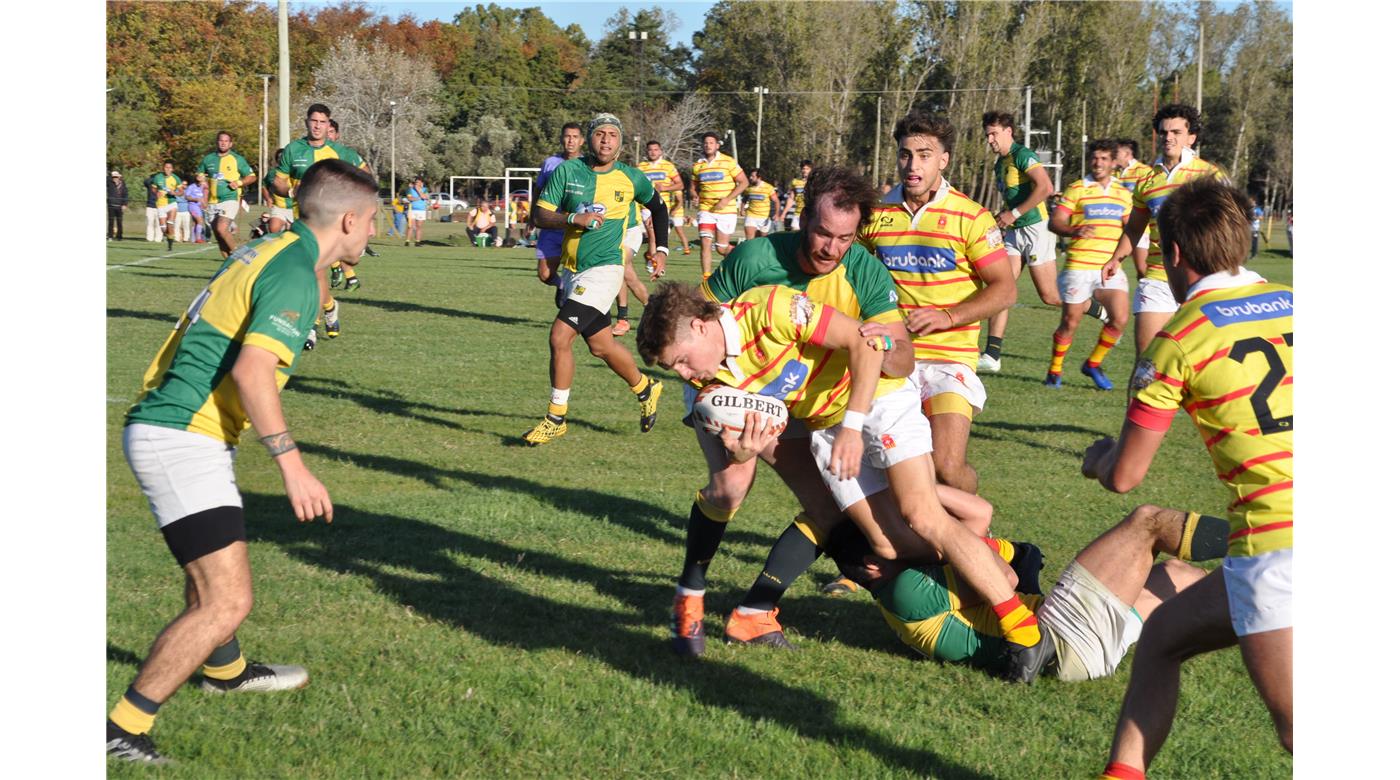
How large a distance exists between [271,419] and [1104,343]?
10503 millimetres

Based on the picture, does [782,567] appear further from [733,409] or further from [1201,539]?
[1201,539]

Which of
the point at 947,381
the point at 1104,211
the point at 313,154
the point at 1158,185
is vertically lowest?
the point at 947,381

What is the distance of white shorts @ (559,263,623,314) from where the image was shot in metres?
10.4

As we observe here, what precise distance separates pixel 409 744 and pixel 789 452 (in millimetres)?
2081

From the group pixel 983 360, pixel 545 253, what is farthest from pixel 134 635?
pixel 983 360

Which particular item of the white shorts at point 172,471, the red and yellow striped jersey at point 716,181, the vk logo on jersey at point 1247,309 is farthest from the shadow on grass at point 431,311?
the vk logo on jersey at point 1247,309

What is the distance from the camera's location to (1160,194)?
10320 mm

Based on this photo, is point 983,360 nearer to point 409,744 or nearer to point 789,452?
point 789,452

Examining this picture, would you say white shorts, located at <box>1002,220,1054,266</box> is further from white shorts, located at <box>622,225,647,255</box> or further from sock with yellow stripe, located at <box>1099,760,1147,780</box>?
sock with yellow stripe, located at <box>1099,760,1147,780</box>

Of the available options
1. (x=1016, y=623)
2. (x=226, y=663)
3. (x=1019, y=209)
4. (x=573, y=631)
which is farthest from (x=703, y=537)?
(x=1019, y=209)

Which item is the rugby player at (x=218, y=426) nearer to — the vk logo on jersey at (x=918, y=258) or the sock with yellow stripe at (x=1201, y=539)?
the sock with yellow stripe at (x=1201, y=539)

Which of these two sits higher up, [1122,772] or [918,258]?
[918,258]

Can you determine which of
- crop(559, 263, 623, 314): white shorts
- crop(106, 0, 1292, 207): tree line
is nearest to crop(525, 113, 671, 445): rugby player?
crop(559, 263, 623, 314): white shorts

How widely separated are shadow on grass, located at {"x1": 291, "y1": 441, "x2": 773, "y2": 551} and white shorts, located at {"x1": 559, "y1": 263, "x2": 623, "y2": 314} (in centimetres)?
204
